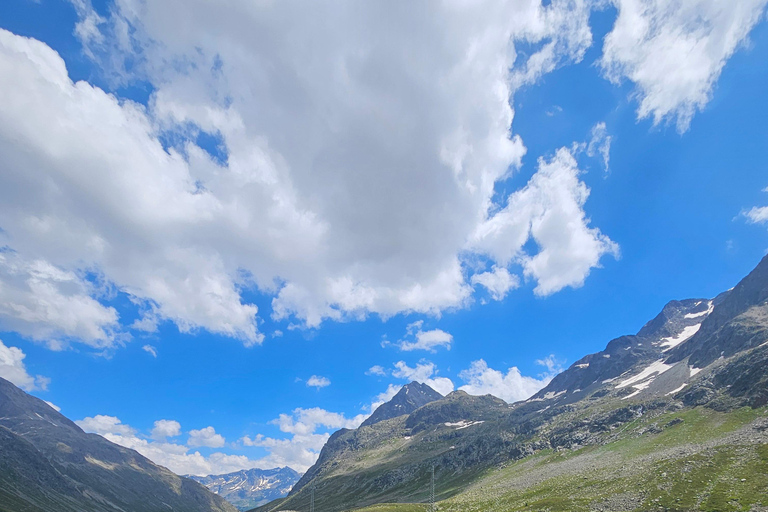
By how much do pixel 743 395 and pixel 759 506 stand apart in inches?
4210

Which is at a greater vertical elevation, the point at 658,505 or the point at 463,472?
the point at 463,472

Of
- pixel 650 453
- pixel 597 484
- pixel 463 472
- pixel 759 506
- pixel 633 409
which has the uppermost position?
pixel 633 409

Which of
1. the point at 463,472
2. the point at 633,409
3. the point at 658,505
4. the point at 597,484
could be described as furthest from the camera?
the point at 463,472

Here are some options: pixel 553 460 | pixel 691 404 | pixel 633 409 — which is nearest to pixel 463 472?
pixel 553 460

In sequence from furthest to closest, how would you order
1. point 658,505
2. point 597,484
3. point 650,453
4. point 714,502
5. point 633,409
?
point 633,409 → point 650,453 → point 597,484 → point 658,505 → point 714,502

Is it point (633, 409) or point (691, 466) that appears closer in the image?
point (691, 466)

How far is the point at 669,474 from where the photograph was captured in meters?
68.8

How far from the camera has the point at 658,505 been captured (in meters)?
55.9

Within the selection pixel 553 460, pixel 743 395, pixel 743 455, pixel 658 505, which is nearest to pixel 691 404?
pixel 743 395

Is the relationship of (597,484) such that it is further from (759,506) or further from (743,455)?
(759,506)

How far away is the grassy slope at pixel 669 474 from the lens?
184 ft

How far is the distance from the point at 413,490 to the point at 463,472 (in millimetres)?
27710

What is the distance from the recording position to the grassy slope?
56109mm

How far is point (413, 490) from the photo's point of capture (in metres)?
192
